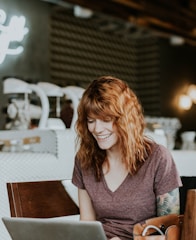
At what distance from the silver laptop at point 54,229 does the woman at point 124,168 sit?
281 mm

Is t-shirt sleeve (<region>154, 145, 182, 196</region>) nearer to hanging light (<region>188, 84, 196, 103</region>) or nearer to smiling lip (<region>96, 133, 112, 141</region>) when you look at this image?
smiling lip (<region>96, 133, 112, 141</region>)

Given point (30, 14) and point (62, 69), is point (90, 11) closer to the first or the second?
point (30, 14)

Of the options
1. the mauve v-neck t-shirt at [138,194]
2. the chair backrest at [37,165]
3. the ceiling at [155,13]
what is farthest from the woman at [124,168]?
the ceiling at [155,13]

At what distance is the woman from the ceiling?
5.29 m

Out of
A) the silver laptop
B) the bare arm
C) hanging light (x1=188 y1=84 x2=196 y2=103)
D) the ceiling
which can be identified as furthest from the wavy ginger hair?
hanging light (x1=188 y1=84 x2=196 y2=103)

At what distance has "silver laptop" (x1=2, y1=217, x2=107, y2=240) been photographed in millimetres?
1691

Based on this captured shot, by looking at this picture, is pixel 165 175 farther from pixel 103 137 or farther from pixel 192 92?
pixel 192 92

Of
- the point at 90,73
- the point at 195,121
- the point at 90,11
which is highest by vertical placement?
the point at 90,11

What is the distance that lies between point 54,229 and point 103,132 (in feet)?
1.43

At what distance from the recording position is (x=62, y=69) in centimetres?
880

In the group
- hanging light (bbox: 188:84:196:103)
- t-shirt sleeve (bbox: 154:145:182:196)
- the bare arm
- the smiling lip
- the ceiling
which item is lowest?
the bare arm

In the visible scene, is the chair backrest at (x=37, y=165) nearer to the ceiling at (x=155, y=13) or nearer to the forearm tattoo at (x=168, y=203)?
the forearm tattoo at (x=168, y=203)

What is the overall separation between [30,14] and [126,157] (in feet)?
19.4

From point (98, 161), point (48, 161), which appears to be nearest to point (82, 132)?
point (98, 161)
